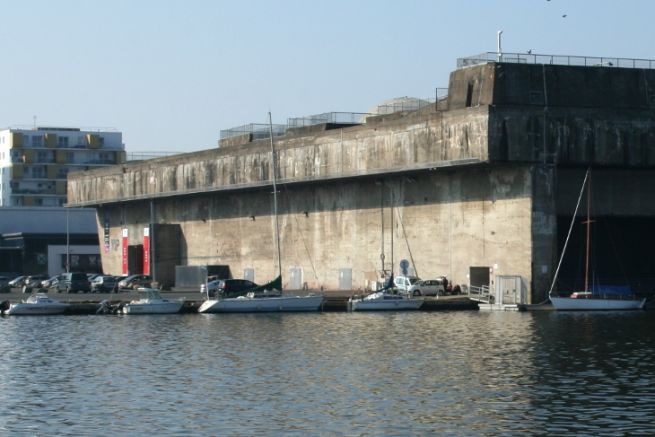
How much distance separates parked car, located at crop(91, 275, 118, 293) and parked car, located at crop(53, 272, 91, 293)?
0.60m

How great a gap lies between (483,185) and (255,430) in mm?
50901

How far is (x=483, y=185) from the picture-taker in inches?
3383

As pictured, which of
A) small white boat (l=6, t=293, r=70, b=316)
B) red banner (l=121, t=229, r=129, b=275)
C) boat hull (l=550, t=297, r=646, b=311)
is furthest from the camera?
red banner (l=121, t=229, r=129, b=275)

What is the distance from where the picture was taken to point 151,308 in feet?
274

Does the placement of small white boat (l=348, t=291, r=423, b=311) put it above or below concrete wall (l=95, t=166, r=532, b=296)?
below

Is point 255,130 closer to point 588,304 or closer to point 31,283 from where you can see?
point 31,283

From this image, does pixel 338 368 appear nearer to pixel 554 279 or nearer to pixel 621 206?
pixel 554 279

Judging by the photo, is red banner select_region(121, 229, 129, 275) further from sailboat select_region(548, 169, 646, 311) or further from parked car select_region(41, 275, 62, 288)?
sailboat select_region(548, 169, 646, 311)

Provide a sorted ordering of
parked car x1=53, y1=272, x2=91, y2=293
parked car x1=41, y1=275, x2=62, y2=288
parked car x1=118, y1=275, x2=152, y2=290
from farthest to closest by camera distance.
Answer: parked car x1=41, y1=275, x2=62, y2=288
parked car x1=118, y1=275, x2=152, y2=290
parked car x1=53, y1=272, x2=91, y2=293

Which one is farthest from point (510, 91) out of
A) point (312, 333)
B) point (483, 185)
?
point (312, 333)

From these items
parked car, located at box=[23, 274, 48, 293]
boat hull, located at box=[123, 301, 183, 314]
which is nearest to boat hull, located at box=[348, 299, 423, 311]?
boat hull, located at box=[123, 301, 183, 314]

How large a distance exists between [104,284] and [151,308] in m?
25.4

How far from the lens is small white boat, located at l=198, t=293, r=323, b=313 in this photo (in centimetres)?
8381

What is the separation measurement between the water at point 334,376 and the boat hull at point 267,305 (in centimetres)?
576
